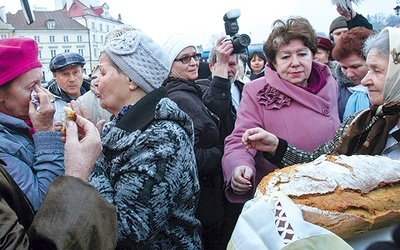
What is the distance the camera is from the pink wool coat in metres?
2.28

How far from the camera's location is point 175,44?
10.6ft

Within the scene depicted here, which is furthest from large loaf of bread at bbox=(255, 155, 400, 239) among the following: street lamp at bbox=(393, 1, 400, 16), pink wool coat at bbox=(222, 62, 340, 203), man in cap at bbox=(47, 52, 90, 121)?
street lamp at bbox=(393, 1, 400, 16)

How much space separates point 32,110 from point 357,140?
1688 millimetres

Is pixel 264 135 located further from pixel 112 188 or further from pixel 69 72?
pixel 69 72

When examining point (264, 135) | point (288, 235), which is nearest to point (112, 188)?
point (264, 135)

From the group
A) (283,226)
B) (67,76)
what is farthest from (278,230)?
(67,76)

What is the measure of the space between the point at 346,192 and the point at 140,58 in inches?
49.8

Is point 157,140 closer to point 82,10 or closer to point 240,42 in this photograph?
point 240,42

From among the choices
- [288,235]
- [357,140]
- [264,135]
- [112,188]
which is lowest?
[112,188]

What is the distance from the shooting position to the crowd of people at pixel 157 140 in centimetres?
133

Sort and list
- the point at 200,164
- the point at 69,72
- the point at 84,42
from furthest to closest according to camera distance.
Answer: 1. the point at 84,42
2. the point at 69,72
3. the point at 200,164

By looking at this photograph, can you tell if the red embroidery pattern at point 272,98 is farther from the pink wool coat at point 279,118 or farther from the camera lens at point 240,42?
the camera lens at point 240,42

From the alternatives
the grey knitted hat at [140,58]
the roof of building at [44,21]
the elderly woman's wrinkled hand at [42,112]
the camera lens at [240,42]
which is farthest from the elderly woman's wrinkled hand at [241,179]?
the roof of building at [44,21]

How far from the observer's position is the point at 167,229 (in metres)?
1.75
